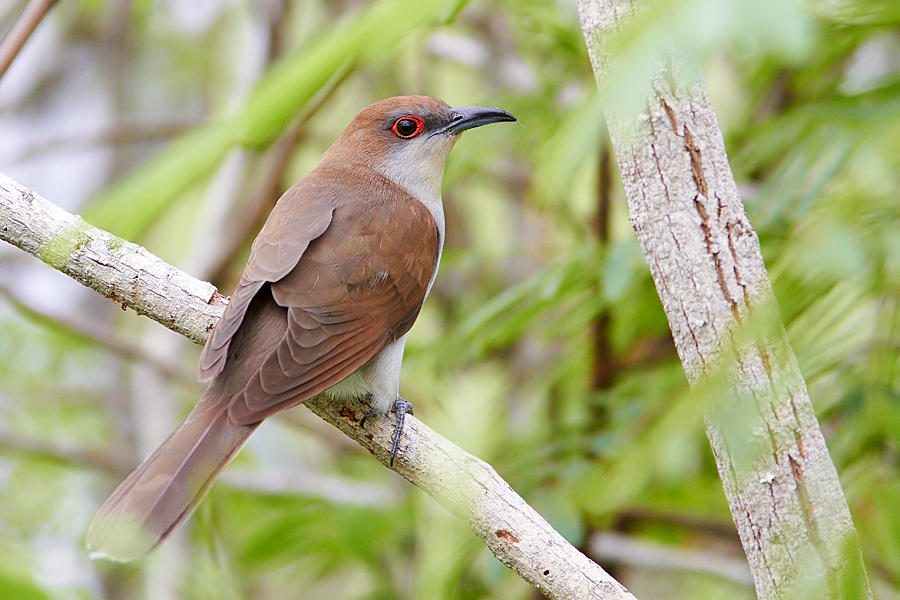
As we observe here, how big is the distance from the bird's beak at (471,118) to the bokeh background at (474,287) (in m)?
0.11

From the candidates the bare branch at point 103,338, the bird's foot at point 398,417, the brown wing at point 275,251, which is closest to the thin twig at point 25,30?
the brown wing at point 275,251

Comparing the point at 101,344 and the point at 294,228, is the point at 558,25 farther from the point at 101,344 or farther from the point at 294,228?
the point at 101,344

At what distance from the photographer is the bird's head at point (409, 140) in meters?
3.95

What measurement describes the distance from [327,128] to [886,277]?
5.07 metres

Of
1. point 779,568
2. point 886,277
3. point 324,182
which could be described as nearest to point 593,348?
point 324,182

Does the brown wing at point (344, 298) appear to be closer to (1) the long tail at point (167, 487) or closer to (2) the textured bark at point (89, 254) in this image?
(1) the long tail at point (167, 487)

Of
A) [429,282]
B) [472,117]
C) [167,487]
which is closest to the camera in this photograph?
[167,487]

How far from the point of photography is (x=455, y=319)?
524 cm

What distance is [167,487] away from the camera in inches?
99.7

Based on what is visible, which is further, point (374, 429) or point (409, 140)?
point (409, 140)

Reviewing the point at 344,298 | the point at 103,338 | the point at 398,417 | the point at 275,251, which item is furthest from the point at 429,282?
the point at 103,338

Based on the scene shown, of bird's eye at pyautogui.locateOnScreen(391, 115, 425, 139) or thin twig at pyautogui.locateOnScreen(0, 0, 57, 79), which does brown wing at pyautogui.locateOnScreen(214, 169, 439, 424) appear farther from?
thin twig at pyautogui.locateOnScreen(0, 0, 57, 79)

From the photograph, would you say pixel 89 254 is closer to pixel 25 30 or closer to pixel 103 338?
pixel 25 30

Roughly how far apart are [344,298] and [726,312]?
1.46 meters
